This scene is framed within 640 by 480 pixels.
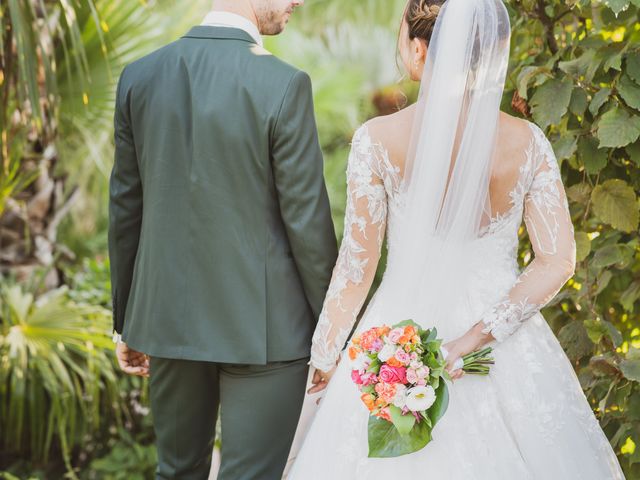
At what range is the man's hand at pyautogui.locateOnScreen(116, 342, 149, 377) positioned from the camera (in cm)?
281

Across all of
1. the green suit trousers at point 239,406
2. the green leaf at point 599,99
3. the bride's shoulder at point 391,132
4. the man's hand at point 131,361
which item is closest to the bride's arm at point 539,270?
the bride's shoulder at point 391,132

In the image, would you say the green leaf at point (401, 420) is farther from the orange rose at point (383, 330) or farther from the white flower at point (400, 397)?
the orange rose at point (383, 330)

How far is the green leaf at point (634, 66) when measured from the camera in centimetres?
247

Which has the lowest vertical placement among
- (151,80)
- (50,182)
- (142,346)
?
(50,182)

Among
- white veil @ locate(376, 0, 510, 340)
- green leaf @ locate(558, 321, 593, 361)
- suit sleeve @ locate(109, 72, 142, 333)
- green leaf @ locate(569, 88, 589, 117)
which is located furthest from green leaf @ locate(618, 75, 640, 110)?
suit sleeve @ locate(109, 72, 142, 333)

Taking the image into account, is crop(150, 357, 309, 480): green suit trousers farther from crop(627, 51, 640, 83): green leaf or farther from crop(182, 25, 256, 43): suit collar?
crop(627, 51, 640, 83): green leaf

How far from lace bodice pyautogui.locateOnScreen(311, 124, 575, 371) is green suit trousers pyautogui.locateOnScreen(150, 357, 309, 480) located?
216mm

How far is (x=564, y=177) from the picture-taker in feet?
9.54

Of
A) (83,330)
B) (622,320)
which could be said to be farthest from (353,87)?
(622,320)

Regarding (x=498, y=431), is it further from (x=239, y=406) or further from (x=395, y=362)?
(x=239, y=406)

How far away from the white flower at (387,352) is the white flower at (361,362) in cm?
4

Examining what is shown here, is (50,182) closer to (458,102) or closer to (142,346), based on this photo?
(142,346)

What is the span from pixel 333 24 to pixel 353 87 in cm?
276

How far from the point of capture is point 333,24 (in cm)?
865
